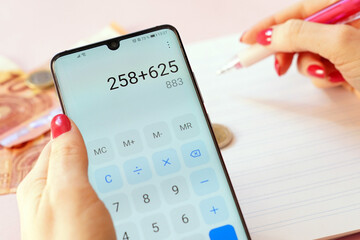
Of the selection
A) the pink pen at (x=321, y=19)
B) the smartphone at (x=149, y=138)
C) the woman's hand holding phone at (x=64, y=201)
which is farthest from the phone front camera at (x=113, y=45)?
the pink pen at (x=321, y=19)

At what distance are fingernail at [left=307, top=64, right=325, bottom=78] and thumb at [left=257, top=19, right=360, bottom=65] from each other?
0.03 metres

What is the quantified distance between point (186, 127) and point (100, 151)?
82 millimetres

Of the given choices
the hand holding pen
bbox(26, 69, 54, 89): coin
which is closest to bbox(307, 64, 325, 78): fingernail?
the hand holding pen

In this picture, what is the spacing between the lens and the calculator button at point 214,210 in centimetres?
42

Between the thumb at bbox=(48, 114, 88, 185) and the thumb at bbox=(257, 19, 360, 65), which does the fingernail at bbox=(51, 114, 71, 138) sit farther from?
the thumb at bbox=(257, 19, 360, 65)

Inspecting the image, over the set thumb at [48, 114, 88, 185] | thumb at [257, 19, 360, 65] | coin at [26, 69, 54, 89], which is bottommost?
thumb at [48, 114, 88, 185]

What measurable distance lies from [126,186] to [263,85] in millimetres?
279

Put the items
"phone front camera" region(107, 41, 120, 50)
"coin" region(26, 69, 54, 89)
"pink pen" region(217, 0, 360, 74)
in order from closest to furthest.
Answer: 1. "phone front camera" region(107, 41, 120, 50)
2. "pink pen" region(217, 0, 360, 74)
3. "coin" region(26, 69, 54, 89)

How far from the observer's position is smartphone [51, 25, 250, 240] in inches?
16.5

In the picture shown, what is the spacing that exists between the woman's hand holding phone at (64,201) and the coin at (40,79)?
0.29 m

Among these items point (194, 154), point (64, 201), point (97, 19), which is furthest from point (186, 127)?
point (97, 19)

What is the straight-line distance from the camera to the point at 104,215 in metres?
0.36

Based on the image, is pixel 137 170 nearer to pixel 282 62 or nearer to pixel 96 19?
pixel 282 62

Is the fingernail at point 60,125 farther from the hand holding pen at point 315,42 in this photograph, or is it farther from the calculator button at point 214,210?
the hand holding pen at point 315,42
